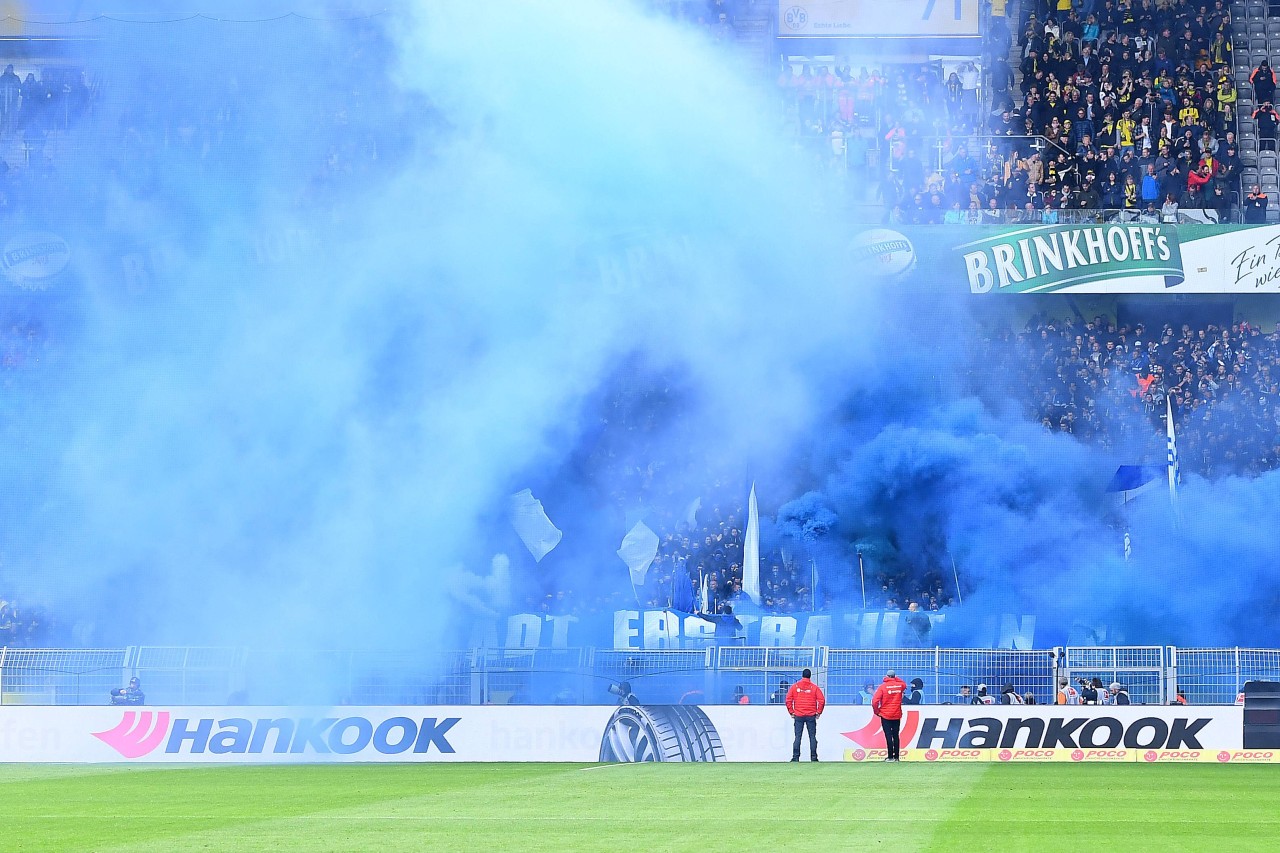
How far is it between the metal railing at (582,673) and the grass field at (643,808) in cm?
155

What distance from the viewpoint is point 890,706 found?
18.7 m

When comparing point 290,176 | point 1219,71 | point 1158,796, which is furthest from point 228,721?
point 1219,71

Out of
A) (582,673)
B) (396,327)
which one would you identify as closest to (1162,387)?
(582,673)

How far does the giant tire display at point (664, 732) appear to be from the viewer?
64.4ft

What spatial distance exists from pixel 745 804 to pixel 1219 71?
67.1ft

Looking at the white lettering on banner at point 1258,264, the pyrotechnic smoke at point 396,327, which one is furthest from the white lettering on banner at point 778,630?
the white lettering on banner at point 1258,264

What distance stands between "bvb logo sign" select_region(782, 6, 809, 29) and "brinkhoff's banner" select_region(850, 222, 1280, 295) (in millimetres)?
6308

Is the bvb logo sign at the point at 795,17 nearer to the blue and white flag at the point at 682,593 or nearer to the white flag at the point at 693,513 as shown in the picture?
the white flag at the point at 693,513

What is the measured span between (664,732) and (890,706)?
269 centimetres

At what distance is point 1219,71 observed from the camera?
94.2 feet

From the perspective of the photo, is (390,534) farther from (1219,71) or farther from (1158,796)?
(1219,71)

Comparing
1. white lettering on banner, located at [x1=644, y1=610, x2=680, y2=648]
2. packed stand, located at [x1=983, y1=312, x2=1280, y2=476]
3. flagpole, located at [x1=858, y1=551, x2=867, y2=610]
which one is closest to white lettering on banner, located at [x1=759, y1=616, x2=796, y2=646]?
white lettering on banner, located at [x1=644, y1=610, x2=680, y2=648]

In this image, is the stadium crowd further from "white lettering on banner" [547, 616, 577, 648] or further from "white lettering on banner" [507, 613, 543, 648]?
"white lettering on banner" [507, 613, 543, 648]

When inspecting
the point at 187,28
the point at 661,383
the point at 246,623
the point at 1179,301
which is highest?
the point at 187,28
